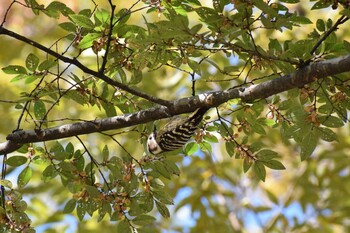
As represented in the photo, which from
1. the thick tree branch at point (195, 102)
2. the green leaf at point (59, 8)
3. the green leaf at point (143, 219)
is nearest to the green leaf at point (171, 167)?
the green leaf at point (143, 219)

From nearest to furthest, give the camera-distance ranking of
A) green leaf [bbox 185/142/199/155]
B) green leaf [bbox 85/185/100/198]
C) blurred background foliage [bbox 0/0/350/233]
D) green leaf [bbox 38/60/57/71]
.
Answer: green leaf [bbox 38/60/57/71], green leaf [bbox 85/185/100/198], green leaf [bbox 185/142/199/155], blurred background foliage [bbox 0/0/350/233]

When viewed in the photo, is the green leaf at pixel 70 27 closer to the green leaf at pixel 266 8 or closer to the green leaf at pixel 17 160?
the green leaf at pixel 17 160

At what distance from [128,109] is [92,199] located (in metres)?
0.26

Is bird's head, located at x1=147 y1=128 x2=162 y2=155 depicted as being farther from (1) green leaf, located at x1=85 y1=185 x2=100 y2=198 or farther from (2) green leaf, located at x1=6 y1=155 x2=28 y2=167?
(2) green leaf, located at x1=6 y1=155 x2=28 y2=167

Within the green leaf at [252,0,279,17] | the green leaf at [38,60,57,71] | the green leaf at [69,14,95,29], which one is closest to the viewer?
the green leaf at [252,0,279,17]

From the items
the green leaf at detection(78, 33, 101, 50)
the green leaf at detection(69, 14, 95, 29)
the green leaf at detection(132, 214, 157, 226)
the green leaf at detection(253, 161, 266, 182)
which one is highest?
the green leaf at detection(69, 14, 95, 29)

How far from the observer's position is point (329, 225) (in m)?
3.05

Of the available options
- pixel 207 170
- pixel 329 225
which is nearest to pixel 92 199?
pixel 207 170

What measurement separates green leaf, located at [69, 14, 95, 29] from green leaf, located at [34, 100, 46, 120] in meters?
0.29

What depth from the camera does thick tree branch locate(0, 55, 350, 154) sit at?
1.28 metres

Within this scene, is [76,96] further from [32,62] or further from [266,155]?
[266,155]

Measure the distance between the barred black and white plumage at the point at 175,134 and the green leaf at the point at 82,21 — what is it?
336 mm

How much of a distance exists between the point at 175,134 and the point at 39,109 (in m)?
0.36

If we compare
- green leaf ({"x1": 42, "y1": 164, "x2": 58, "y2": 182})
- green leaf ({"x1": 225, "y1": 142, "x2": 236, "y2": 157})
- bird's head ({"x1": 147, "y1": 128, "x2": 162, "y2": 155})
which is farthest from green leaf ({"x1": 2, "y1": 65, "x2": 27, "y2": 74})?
green leaf ({"x1": 225, "y1": 142, "x2": 236, "y2": 157})
